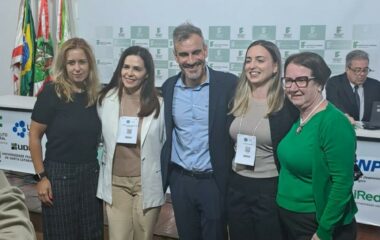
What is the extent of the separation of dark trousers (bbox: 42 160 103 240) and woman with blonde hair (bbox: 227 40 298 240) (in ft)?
2.67

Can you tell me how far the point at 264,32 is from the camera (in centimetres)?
344

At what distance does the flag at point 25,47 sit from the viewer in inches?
165

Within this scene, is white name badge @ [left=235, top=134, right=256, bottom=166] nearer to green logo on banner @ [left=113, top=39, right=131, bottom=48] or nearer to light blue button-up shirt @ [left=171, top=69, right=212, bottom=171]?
light blue button-up shirt @ [left=171, top=69, right=212, bottom=171]

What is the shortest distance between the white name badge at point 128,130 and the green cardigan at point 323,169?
757 millimetres

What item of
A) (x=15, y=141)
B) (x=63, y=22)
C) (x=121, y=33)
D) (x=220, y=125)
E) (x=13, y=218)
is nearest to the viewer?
(x=13, y=218)

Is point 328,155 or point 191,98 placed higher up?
point 191,98

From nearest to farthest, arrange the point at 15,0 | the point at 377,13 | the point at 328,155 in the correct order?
1. the point at 328,155
2. the point at 377,13
3. the point at 15,0

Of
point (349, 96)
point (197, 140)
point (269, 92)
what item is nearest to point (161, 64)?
point (349, 96)

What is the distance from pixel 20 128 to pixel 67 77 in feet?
6.43

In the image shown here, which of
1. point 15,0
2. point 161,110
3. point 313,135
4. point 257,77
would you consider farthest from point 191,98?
point 15,0

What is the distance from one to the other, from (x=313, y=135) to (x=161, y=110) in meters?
0.83

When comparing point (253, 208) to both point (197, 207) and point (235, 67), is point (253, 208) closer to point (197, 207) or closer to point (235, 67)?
point (197, 207)

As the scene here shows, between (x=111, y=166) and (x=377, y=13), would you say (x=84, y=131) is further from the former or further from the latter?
(x=377, y=13)

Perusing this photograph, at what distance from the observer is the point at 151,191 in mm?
1954
